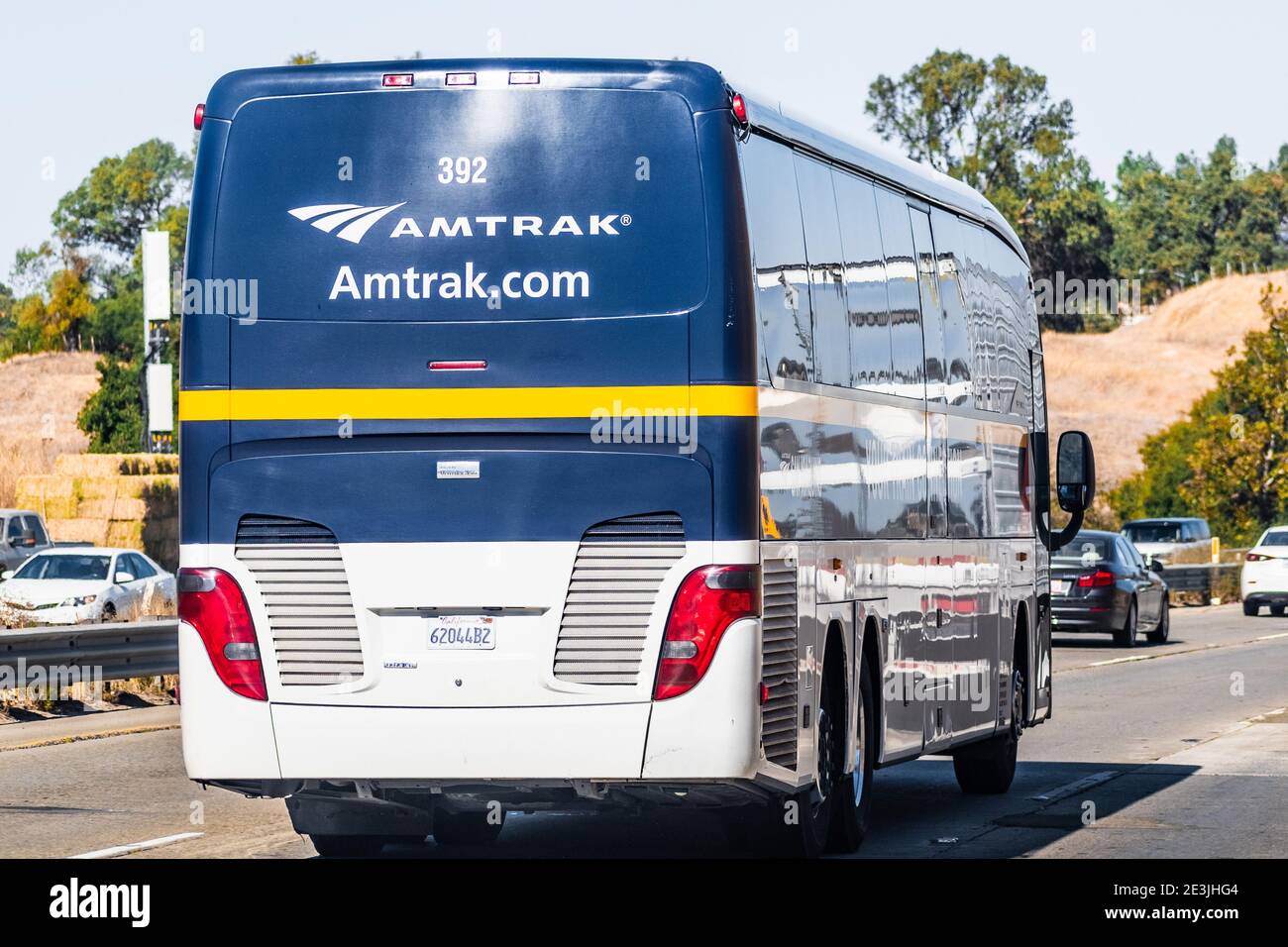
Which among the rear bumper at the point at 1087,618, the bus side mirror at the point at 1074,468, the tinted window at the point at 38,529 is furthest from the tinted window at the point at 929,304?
the tinted window at the point at 38,529

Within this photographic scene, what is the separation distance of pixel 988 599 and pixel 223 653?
20.9ft

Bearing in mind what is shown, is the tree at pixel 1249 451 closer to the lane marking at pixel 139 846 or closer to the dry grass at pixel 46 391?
the lane marking at pixel 139 846

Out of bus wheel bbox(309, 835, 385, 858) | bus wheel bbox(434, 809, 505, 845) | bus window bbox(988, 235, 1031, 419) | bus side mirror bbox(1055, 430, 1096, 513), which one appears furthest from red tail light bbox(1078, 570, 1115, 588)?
bus wheel bbox(309, 835, 385, 858)

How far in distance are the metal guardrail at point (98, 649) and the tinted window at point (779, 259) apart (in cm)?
1044

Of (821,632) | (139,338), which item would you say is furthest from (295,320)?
(139,338)

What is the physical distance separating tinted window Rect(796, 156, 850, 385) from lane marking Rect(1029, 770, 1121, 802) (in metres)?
4.37

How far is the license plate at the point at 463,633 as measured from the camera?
30.1ft

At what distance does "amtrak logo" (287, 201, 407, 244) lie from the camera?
941cm

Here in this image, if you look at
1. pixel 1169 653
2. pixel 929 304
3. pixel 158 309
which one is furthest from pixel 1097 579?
pixel 158 309

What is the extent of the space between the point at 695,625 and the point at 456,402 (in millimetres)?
1343

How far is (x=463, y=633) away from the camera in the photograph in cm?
919

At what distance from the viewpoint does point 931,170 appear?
45.3 ft

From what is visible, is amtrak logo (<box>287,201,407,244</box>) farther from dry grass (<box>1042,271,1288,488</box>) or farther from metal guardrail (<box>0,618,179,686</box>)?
dry grass (<box>1042,271,1288,488</box>)

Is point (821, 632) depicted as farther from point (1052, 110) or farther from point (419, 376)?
point (1052, 110)
